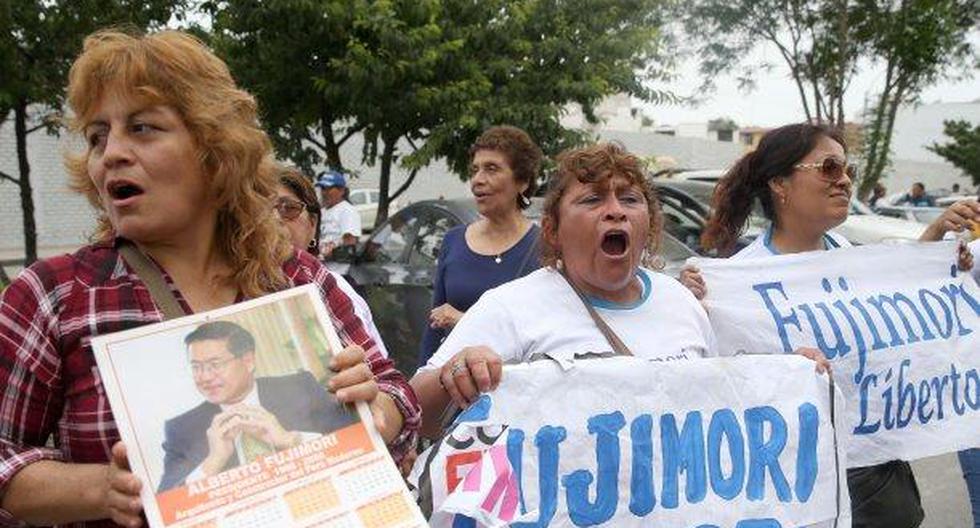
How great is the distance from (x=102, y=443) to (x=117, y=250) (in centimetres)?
34

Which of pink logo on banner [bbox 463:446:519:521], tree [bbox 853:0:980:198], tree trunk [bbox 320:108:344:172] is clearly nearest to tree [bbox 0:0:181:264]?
tree trunk [bbox 320:108:344:172]

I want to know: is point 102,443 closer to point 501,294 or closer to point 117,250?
point 117,250

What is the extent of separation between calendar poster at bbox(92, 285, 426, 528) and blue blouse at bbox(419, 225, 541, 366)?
257 cm

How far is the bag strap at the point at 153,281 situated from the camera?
161 cm

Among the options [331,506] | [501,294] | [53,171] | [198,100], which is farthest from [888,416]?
[53,171]

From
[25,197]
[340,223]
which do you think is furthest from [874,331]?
[25,197]

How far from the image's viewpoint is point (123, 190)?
1.62m

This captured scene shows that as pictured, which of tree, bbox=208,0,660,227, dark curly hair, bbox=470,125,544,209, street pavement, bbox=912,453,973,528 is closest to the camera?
dark curly hair, bbox=470,125,544,209

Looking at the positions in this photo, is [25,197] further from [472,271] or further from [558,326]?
[558,326]

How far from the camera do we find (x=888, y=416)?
3.04 m

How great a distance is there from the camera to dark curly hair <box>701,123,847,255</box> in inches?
126

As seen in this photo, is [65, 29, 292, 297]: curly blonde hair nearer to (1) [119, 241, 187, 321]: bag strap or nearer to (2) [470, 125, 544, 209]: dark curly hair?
(1) [119, 241, 187, 321]: bag strap

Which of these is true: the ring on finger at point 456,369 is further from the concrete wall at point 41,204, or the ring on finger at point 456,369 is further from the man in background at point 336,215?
the concrete wall at point 41,204

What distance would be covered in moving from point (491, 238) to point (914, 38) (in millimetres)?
16188
